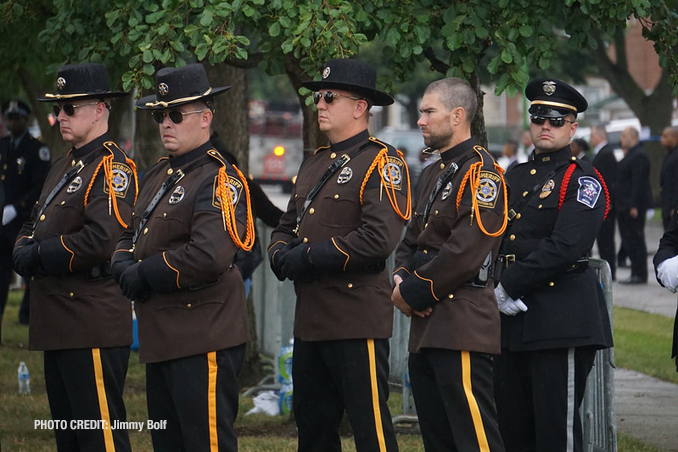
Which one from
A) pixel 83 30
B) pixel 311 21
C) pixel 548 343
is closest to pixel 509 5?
pixel 311 21

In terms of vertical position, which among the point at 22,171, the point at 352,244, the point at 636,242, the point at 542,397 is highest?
the point at 22,171

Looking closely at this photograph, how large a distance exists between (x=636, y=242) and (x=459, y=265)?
11651 mm

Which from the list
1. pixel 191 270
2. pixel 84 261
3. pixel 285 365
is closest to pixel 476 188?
pixel 191 270

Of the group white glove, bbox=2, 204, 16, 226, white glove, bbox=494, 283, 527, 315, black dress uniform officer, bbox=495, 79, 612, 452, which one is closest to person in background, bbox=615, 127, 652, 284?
white glove, bbox=2, 204, 16, 226

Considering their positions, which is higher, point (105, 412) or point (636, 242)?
point (105, 412)

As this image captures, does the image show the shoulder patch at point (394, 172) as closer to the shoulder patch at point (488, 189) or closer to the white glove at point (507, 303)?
the shoulder patch at point (488, 189)

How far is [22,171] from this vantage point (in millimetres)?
11141

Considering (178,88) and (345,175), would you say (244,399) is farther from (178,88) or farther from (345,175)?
(178,88)

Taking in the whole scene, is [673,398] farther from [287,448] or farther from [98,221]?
[98,221]

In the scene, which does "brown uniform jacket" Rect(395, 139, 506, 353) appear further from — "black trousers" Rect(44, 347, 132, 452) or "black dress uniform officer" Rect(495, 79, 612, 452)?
"black trousers" Rect(44, 347, 132, 452)

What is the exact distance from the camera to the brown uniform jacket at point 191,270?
488 cm

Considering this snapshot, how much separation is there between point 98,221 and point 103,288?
0.40m

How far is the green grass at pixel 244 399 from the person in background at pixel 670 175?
6.01ft

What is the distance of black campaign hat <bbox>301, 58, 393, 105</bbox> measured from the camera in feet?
17.8
